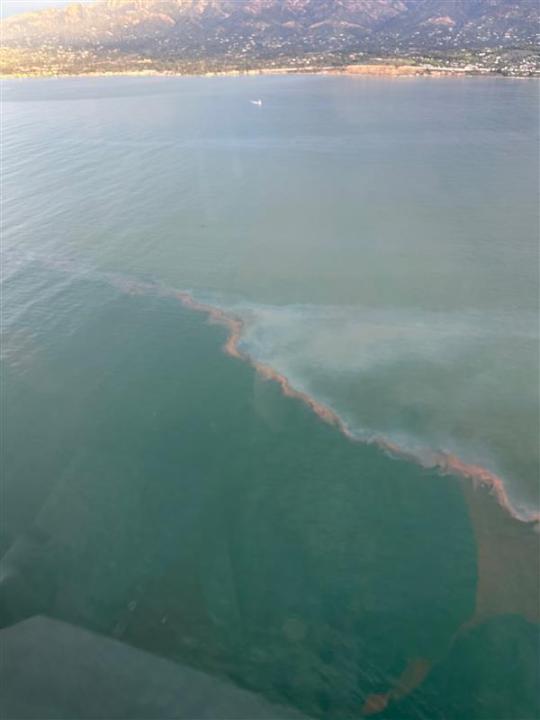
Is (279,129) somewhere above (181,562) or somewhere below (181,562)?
above

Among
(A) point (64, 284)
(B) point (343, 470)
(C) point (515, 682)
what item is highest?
(A) point (64, 284)

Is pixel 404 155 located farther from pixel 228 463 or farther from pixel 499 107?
pixel 228 463

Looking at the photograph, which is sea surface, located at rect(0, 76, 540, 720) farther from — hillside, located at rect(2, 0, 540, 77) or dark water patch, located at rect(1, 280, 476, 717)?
hillside, located at rect(2, 0, 540, 77)

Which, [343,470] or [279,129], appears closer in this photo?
[343,470]

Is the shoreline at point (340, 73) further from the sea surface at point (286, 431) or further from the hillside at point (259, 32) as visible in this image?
the sea surface at point (286, 431)

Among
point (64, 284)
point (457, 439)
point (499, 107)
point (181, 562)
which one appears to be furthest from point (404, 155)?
point (181, 562)

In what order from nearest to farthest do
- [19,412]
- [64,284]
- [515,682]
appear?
[515,682]
[19,412]
[64,284]

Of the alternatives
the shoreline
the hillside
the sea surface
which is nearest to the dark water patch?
the sea surface
